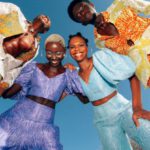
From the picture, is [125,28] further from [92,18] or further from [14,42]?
[14,42]

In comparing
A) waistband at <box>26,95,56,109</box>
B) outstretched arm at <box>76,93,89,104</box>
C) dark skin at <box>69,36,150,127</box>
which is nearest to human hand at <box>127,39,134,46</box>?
dark skin at <box>69,36,150,127</box>

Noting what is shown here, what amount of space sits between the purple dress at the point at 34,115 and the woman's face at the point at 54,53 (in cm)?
22

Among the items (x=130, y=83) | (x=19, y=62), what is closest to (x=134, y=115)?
(x=130, y=83)

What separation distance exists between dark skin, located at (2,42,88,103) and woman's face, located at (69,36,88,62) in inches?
8.6

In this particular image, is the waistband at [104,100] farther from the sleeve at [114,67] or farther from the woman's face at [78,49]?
the woman's face at [78,49]

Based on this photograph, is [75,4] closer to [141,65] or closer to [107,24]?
[107,24]

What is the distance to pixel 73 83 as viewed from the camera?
17.5 ft

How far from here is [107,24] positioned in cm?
539

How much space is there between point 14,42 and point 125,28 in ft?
5.50

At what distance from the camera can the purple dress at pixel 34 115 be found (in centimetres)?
499

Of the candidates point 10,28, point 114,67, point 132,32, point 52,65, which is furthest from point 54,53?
point 132,32

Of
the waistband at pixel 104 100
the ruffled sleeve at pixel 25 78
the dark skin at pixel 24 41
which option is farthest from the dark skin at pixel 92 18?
the ruffled sleeve at pixel 25 78

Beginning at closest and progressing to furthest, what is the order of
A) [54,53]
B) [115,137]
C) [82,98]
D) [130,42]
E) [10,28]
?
1. [115,137]
2. [130,42]
3. [10,28]
4. [54,53]
5. [82,98]

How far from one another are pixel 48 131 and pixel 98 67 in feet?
3.97
